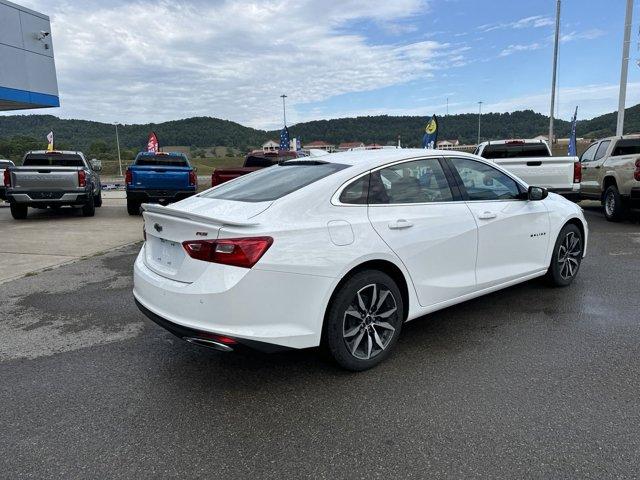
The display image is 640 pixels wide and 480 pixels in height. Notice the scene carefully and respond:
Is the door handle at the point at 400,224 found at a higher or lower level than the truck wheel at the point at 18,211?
higher

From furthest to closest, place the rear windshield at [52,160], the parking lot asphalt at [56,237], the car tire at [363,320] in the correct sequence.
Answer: the rear windshield at [52,160], the parking lot asphalt at [56,237], the car tire at [363,320]

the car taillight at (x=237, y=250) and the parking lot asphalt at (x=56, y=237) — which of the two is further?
the parking lot asphalt at (x=56, y=237)

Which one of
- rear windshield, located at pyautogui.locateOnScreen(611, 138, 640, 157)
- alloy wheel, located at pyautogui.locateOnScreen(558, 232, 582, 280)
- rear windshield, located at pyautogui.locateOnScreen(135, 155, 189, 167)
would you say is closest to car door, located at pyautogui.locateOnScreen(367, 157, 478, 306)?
alloy wheel, located at pyautogui.locateOnScreen(558, 232, 582, 280)

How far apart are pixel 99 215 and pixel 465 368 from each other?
13.2 metres

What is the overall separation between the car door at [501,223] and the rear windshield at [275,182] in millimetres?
1301

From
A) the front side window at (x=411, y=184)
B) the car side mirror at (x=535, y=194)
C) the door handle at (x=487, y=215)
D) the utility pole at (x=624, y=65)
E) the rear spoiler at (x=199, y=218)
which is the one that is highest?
the utility pole at (x=624, y=65)

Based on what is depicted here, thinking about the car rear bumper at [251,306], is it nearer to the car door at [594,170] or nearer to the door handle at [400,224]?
the door handle at [400,224]

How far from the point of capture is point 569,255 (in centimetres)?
551

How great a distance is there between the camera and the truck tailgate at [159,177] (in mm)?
12750

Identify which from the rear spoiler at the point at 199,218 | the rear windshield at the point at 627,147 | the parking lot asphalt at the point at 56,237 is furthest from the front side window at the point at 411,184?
the rear windshield at the point at 627,147

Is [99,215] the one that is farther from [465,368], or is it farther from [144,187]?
[465,368]

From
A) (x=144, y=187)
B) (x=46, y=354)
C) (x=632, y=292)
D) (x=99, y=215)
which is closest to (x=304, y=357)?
(x=46, y=354)

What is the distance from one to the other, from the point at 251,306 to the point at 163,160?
1276cm

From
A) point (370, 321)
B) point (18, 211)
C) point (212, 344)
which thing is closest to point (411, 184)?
point (370, 321)
